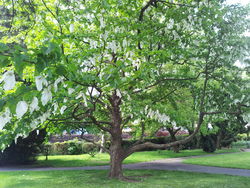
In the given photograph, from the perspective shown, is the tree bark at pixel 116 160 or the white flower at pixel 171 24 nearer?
the white flower at pixel 171 24

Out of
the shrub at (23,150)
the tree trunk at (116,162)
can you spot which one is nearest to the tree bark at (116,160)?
the tree trunk at (116,162)

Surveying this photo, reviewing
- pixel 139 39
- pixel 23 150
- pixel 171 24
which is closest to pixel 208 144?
pixel 23 150

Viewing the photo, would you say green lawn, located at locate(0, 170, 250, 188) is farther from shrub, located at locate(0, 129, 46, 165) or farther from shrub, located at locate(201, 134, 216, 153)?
shrub, located at locate(201, 134, 216, 153)

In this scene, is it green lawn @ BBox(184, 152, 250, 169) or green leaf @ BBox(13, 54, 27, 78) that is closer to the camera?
green leaf @ BBox(13, 54, 27, 78)

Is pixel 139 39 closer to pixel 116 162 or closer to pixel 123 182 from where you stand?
pixel 123 182

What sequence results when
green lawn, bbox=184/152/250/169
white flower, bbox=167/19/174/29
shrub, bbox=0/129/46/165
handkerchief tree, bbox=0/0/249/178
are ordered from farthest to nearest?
shrub, bbox=0/129/46/165, green lawn, bbox=184/152/250/169, white flower, bbox=167/19/174/29, handkerchief tree, bbox=0/0/249/178

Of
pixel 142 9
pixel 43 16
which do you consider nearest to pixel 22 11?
pixel 43 16

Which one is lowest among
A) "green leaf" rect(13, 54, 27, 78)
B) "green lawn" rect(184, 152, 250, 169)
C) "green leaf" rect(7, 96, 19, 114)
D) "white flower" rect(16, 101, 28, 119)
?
Answer: "green lawn" rect(184, 152, 250, 169)

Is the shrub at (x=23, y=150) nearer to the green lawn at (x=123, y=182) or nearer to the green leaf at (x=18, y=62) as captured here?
the green lawn at (x=123, y=182)

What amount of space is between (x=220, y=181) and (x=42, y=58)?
361 inches

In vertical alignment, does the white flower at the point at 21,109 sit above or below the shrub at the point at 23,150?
above

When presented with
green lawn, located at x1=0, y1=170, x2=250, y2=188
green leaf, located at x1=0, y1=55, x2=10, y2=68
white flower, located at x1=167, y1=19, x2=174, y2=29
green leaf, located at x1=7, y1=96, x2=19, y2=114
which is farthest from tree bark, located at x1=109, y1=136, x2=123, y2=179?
green leaf, located at x1=0, y1=55, x2=10, y2=68

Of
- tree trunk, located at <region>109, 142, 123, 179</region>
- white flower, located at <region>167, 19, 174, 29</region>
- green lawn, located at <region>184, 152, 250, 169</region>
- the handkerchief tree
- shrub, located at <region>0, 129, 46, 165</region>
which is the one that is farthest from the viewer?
shrub, located at <region>0, 129, 46, 165</region>

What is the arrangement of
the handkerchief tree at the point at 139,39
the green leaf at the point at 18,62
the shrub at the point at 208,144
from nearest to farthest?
the green leaf at the point at 18,62
the handkerchief tree at the point at 139,39
the shrub at the point at 208,144
